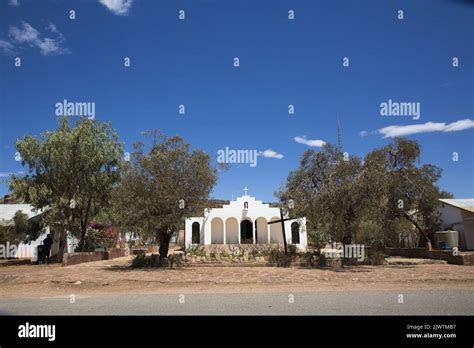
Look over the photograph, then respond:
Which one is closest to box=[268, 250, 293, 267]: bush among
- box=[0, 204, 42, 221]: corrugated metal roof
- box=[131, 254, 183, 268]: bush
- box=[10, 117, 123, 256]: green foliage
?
box=[131, 254, 183, 268]: bush

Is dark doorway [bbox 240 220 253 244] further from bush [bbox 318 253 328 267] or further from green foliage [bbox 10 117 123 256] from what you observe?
bush [bbox 318 253 328 267]

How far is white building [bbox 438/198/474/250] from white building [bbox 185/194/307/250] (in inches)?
451

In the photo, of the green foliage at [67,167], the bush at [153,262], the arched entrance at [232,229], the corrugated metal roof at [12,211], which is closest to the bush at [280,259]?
the bush at [153,262]

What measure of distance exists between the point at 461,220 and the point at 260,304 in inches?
1034

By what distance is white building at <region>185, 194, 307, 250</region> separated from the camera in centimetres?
3800

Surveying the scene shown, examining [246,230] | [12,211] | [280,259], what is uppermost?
[12,211]

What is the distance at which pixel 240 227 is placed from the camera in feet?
130

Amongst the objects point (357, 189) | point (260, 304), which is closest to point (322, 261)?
point (357, 189)

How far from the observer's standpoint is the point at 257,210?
38.6m

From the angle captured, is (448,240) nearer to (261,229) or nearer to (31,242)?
(261,229)
